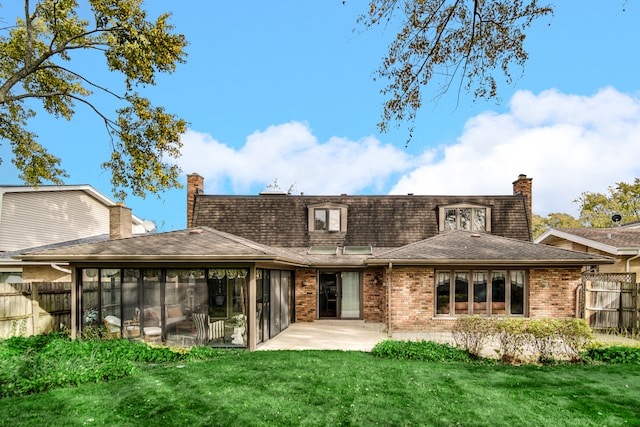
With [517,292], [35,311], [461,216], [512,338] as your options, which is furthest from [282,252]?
[461,216]

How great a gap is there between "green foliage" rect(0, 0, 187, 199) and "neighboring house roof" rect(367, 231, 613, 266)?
8438 mm

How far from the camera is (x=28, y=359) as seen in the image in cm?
877

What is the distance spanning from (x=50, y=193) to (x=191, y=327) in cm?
1352

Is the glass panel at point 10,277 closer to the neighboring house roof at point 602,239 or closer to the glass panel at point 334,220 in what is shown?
the glass panel at point 334,220

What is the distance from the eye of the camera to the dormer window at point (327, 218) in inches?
824

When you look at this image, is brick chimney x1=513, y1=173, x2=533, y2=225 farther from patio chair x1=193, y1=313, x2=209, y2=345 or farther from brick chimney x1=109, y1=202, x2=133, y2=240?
brick chimney x1=109, y1=202, x2=133, y2=240

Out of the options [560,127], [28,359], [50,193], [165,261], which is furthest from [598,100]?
[50,193]

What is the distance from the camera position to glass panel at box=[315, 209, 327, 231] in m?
21.0

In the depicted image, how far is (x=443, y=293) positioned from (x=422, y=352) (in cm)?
528

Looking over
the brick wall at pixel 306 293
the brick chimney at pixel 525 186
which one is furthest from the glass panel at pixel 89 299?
the brick chimney at pixel 525 186

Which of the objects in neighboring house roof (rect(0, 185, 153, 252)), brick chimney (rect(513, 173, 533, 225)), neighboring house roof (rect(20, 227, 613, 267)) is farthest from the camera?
brick chimney (rect(513, 173, 533, 225))

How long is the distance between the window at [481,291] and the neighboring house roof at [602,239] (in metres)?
3.72

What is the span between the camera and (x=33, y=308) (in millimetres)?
12648

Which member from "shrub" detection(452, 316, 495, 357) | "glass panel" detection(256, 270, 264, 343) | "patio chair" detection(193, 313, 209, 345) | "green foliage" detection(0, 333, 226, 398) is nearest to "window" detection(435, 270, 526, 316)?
"shrub" detection(452, 316, 495, 357)
